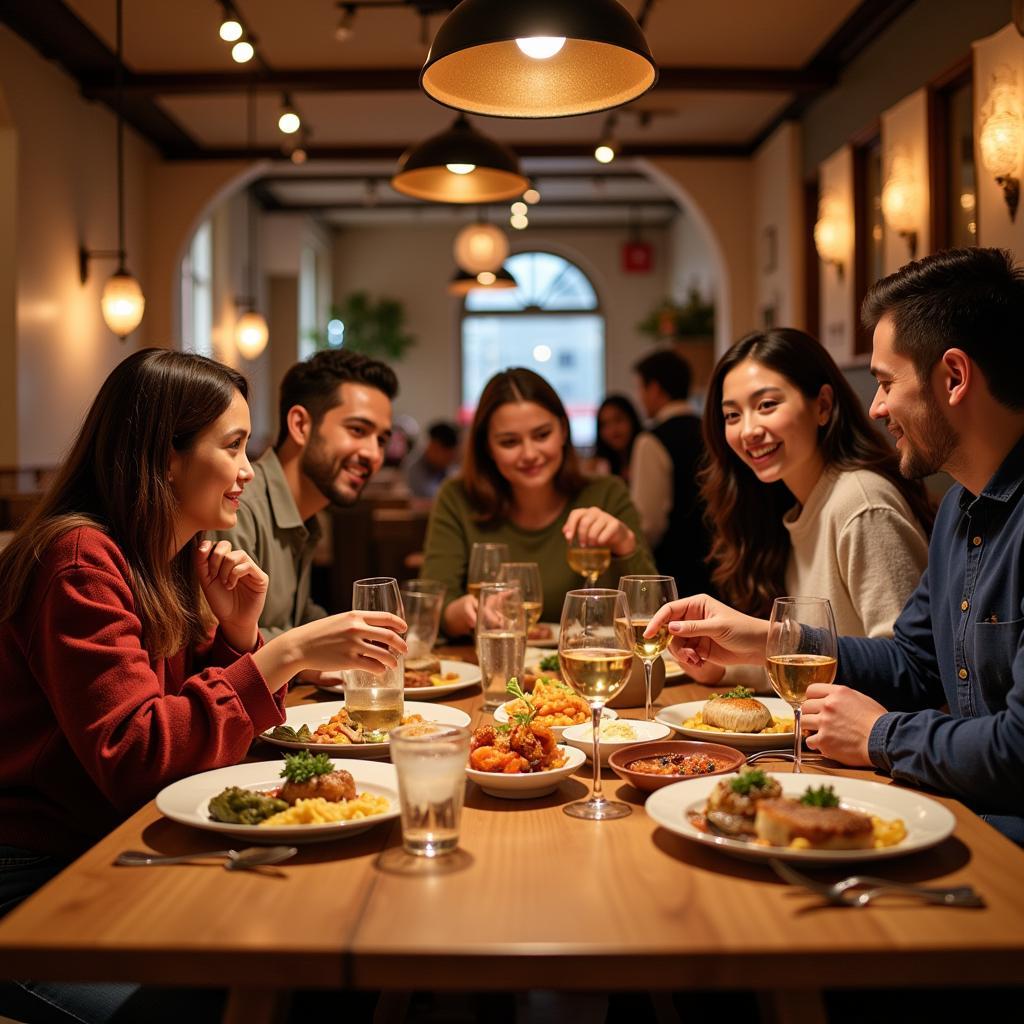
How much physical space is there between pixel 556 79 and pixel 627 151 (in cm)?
642

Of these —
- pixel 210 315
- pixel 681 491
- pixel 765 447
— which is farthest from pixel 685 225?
pixel 765 447

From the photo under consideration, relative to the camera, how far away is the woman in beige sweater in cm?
230

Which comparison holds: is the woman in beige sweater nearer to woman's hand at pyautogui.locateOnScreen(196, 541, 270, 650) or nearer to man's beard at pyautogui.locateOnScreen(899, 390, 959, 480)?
man's beard at pyautogui.locateOnScreen(899, 390, 959, 480)

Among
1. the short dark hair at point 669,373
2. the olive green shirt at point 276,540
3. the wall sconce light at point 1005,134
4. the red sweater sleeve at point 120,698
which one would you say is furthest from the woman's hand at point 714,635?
the short dark hair at point 669,373

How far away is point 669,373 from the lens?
19.0 feet

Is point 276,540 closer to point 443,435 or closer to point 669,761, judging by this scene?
point 669,761

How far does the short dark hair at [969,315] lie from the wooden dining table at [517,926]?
78 centimetres

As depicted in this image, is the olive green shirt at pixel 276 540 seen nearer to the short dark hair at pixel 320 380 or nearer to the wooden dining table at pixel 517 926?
the short dark hair at pixel 320 380

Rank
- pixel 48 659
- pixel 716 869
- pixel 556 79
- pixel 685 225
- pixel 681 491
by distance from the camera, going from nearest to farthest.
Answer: pixel 716 869 < pixel 48 659 < pixel 556 79 < pixel 681 491 < pixel 685 225

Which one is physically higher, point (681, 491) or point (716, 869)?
point (681, 491)

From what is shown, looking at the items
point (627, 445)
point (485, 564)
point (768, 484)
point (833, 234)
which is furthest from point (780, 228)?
point (485, 564)

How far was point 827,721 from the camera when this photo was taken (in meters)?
1.60

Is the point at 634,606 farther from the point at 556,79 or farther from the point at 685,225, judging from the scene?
the point at 685,225

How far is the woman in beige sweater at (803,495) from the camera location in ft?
7.55
